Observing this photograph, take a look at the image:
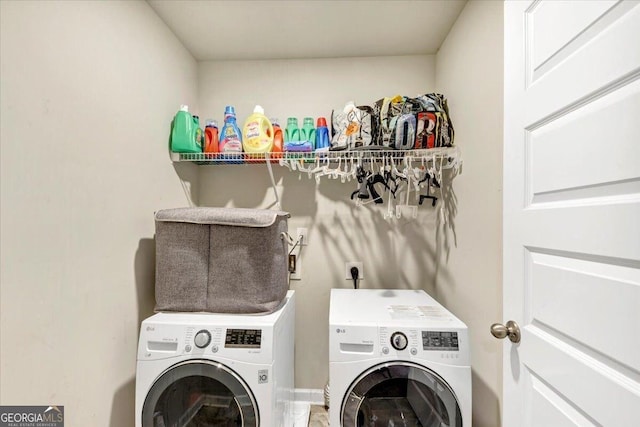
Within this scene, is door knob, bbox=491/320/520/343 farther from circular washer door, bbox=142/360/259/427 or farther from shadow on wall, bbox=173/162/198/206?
shadow on wall, bbox=173/162/198/206

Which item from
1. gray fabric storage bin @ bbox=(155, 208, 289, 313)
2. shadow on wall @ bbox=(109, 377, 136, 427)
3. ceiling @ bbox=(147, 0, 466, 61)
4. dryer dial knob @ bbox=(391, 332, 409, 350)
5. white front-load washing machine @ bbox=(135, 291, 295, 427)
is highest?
ceiling @ bbox=(147, 0, 466, 61)

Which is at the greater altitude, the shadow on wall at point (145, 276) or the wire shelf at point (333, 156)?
the wire shelf at point (333, 156)

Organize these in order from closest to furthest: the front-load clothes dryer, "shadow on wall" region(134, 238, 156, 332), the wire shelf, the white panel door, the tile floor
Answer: the white panel door, the front-load clothes dryer, "shadow on wall" region(134, 238, 156, 332), the wire shelf, the tile floor

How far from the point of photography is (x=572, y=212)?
0.68m

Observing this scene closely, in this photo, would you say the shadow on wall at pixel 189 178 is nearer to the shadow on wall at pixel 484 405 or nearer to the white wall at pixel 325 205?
the white wall at pixel 325 205

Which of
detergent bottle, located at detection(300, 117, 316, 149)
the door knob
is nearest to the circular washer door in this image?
the door knob

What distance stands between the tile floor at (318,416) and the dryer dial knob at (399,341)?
0.91 m

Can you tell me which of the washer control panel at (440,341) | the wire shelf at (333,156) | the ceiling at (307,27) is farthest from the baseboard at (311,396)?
the ceiling at (307,27)

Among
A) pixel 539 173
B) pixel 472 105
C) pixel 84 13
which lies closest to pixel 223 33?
pixel 84 13

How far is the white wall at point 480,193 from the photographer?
1.18 meters

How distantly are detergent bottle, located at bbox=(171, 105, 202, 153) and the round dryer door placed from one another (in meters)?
1.49

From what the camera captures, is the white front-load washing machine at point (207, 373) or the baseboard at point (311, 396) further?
the baseboard at point (311, 396)

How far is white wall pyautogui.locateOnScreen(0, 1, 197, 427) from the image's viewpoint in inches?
34.0

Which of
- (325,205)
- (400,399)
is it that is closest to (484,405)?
(400,399)
